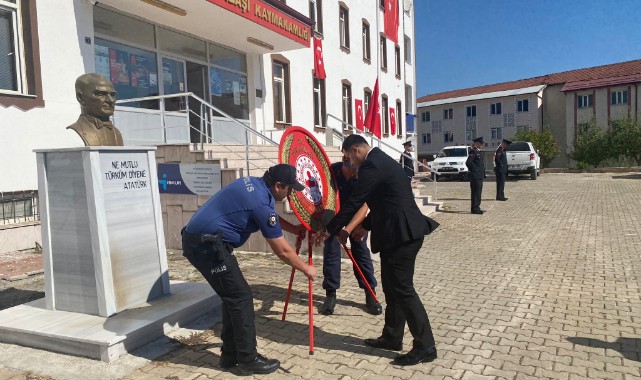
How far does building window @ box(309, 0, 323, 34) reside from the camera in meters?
16.9

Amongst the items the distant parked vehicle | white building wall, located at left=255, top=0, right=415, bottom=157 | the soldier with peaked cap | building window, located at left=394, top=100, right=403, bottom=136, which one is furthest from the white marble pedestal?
building window, located at left=394, top=100, right=403, bottom=136

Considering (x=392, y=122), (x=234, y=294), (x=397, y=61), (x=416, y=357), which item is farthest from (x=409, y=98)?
(x=234, y=294)

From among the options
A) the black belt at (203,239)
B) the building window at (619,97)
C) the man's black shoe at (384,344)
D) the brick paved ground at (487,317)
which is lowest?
the brick paved ground at (487,317)

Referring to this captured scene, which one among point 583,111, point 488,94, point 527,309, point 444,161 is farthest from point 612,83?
point 527,309

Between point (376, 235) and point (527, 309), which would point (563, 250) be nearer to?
point (527, 309)

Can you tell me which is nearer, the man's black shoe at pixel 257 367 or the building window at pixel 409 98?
the man's black shoe at pixel 257 367

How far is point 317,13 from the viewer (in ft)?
56.6

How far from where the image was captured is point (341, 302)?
5121mm

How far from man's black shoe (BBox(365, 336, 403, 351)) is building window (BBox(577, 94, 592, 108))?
51789mm

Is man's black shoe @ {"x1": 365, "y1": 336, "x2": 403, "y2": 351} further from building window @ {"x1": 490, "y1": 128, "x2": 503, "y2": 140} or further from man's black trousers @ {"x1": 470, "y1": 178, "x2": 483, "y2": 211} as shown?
building window @ {"x1": 490, "y1": 128, "x2": 503, "y2": 140}

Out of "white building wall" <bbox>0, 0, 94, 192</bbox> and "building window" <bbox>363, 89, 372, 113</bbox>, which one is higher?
"building window" <bbox>363, 89, 372, 113</bbox>

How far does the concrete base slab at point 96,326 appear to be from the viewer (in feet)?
12.2

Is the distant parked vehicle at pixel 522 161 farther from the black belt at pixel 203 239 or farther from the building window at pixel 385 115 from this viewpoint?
the black belt at pixel 203 239

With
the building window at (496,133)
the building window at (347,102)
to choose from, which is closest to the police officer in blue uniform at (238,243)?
the building window at (347,102)
